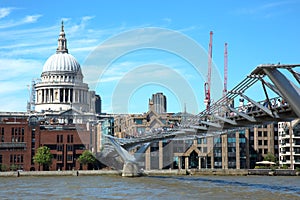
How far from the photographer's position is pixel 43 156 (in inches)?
3054

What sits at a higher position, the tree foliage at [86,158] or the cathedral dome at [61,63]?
the cathedral dome at [61,63]

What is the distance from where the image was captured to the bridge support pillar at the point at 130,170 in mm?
61528

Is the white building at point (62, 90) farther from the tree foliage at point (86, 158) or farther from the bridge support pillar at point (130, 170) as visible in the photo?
the bridge support pillar at point (130, 170)

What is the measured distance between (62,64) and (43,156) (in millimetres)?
46997

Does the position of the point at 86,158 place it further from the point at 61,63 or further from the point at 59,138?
the point at 61,63

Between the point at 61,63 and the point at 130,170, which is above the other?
the point at 61,63

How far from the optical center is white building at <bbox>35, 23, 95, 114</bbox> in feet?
380

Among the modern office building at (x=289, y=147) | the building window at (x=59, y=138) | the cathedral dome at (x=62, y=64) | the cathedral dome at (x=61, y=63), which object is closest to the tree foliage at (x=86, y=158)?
the building window at (x=59, y=138)

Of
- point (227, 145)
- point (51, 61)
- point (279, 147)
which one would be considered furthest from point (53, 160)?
point (51, 61)

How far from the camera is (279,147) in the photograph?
3115 inches

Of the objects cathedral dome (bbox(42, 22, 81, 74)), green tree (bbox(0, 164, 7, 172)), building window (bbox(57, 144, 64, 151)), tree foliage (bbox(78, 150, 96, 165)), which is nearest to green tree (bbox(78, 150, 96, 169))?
tree foliage (bbox(78, 150, 96, 165))

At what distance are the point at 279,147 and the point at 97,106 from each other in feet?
220

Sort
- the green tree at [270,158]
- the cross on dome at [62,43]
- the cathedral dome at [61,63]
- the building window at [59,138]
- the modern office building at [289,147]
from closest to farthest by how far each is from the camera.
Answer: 1. the modern office building at [289,147]
2. the green tree at [270,158]
3. the building window at [59,138]
4. the cathedral dome at [61,63]
5. the cross on dome at [62,43]

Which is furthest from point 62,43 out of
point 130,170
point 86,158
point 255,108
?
point 255,108
